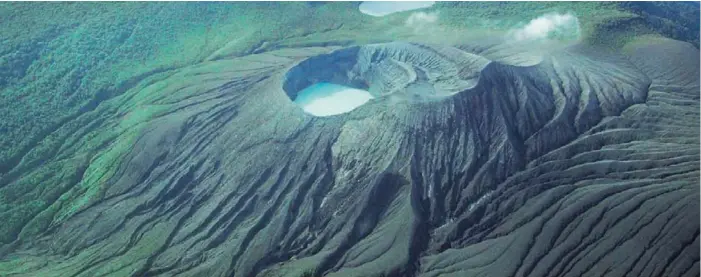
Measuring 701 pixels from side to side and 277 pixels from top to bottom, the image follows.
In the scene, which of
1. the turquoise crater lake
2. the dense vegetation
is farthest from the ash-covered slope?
the dense vegetation

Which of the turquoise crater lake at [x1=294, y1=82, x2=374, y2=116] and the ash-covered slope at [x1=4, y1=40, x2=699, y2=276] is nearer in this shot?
the ash-covered slope at [x1=4, y1=40, x2=699, y2=276]

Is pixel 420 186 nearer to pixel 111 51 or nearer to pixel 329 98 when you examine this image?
pixel 329 98

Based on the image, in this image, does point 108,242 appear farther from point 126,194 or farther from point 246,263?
point 246,263

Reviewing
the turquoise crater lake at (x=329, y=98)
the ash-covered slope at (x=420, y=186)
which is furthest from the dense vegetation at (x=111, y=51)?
the turquoise crater lake at (x=329, y=98)

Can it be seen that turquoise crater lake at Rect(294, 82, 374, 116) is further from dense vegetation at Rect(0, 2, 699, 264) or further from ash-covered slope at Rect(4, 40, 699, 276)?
dense vegetation at Rect(0, 2, 699, 264)

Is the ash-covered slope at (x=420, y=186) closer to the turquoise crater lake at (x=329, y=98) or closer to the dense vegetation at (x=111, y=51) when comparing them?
the turquoise crater lake at (x=329, y=98)

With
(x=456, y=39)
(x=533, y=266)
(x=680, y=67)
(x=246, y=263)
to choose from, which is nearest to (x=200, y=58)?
(x=456, y=39)

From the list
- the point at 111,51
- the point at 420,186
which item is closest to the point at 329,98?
the point at 420,186

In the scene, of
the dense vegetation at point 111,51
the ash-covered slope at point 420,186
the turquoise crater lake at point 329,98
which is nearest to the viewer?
the ash-covered slope at point 420,186
